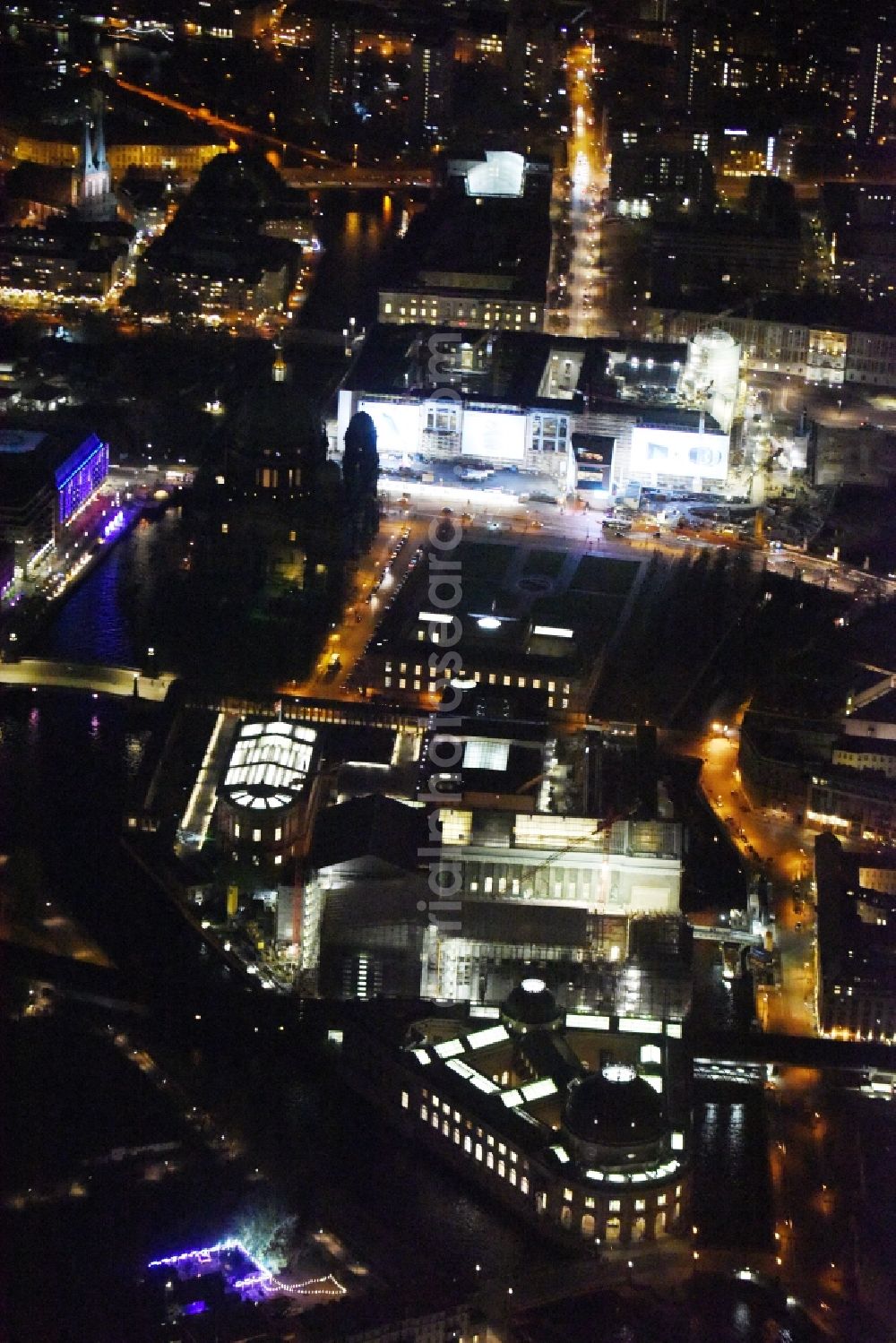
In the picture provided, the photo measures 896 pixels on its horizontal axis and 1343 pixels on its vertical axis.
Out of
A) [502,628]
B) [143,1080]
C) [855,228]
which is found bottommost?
[143,1080]

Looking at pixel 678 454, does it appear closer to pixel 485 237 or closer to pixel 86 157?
pixel 485 237

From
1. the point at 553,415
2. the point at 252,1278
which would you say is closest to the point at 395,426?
the point at 553,415

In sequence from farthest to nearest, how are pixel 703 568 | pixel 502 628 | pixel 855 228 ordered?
pixel 855 228 → pixel 703 568 → pixel 502 628

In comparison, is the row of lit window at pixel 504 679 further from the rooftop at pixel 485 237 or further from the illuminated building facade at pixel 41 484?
the rooftop at pixel 485 237

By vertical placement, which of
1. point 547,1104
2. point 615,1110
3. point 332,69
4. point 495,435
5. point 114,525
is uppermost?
point 332,69

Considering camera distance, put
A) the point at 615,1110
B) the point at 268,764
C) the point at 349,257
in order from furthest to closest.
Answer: the point at 349,257
the point at 268,764
the point at 615,1110

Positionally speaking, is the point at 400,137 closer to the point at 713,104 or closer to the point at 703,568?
the point at 713,104

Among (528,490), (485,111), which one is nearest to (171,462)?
(528,490)
